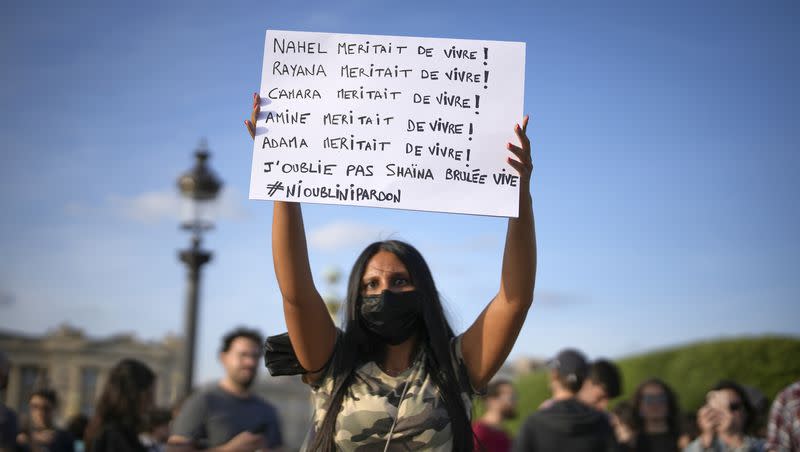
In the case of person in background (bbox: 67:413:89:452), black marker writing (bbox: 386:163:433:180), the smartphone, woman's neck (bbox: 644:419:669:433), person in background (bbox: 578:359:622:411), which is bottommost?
person in background (bbox: 67:413:89:452)

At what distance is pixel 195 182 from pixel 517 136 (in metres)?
9.41

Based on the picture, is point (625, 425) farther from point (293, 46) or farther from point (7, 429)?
point (293, 46)

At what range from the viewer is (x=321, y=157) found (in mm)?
3158

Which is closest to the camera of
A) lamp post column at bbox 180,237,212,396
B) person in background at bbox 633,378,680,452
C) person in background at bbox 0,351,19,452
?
person in background at bbox 0,351,19,452

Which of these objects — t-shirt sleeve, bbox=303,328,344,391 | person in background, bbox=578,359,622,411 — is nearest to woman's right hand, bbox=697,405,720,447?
person in background, bbox=578,359,622,411

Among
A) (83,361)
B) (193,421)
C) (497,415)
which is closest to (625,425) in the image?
(497,415)

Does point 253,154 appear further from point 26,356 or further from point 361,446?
point 26,356

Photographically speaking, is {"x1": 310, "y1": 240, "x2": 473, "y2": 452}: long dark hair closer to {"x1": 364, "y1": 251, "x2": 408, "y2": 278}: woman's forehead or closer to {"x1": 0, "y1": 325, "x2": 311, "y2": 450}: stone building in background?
{"x1": 364, "y1": 251, "x2": 408, "y2": 278}: woman's forehead

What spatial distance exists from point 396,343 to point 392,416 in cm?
33

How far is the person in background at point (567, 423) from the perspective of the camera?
19.3ft

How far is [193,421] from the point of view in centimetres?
508

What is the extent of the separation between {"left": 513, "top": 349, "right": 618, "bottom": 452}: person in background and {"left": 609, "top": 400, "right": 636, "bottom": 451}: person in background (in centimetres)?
36

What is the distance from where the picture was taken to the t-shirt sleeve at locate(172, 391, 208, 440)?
16.6 feet

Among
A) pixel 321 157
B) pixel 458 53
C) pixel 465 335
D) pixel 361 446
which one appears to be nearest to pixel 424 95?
pixel 458 53
